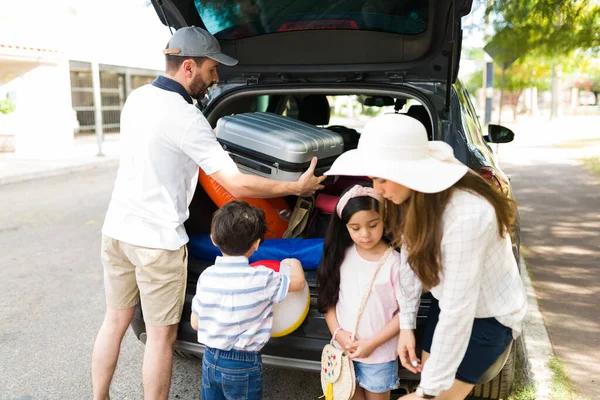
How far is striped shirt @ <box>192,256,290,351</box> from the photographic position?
2297mm

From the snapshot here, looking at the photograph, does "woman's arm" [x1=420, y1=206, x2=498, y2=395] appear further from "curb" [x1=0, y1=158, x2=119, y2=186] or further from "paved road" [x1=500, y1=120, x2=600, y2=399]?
"curb" [x1=0, y1=158, x2=119, y2=186]

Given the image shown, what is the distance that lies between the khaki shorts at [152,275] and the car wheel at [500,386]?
1476 mm

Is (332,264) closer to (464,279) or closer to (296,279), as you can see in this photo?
(296,279)

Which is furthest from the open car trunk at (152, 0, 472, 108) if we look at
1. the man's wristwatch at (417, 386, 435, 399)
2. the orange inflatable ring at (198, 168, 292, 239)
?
the man's wristwatch at (417, 386, 435, 399)

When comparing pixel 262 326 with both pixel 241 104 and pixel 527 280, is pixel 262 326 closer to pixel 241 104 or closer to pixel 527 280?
pixel 241 104

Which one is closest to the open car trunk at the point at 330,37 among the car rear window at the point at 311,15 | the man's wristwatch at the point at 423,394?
the car rear window at the point at 311,15

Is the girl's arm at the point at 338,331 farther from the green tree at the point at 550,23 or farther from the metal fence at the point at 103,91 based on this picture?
the metal fence at the point at 103,91

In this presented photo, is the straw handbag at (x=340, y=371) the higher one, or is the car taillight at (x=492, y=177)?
the car taillight at (x=492, y=177)

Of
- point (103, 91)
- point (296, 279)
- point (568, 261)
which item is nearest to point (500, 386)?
point (296, 279)

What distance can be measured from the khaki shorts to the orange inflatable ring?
1.81ft

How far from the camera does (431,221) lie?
184cm

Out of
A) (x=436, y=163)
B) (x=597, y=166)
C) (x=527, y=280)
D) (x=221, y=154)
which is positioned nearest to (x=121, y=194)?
(x=221, y=154)

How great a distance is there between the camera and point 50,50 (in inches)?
677

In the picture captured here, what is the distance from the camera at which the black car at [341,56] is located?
2.91m
